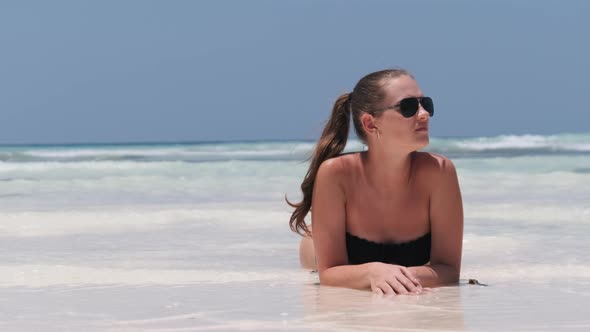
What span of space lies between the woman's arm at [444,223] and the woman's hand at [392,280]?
0.12 meters

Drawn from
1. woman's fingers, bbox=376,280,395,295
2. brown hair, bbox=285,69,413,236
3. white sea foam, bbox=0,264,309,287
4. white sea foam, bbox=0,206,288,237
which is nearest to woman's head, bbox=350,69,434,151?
brown hair, bbox=285,69,413,236

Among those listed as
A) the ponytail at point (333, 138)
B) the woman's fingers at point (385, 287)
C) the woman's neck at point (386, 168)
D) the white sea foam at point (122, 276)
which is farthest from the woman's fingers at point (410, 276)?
the white sea foam at point (122, 276)

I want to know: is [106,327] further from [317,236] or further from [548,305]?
[548,305]

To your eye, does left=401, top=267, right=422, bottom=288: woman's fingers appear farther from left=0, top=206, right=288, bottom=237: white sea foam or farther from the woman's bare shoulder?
left=0, top=206, right=288, bottom=237: white sea foam

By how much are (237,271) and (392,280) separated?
1.39 meters

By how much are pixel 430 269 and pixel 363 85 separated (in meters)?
0.93

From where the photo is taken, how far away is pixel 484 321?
3.55 metres

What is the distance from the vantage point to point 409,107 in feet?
13.6

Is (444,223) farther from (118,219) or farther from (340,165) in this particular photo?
(118,219)

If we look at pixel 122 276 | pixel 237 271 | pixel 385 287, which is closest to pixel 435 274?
pixel 385 287

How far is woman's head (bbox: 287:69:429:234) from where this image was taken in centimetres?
417

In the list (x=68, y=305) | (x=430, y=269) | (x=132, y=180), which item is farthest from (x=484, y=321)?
(x=132, y=180)

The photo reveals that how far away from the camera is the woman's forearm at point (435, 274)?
4.34m

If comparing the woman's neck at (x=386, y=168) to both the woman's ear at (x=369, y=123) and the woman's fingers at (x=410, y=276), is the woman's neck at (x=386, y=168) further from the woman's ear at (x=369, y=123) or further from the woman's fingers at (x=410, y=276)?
the woman's fingers at (x=410, y=276)
